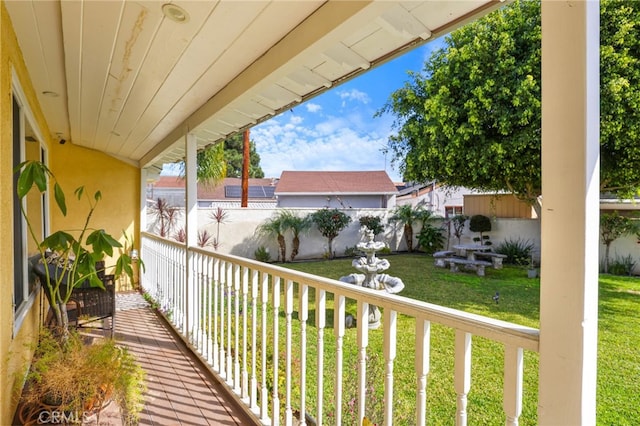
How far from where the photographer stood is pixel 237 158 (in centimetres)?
2256

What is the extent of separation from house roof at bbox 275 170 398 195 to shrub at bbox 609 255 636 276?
1195 cm

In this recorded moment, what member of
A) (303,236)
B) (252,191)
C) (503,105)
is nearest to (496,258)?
(503,105)

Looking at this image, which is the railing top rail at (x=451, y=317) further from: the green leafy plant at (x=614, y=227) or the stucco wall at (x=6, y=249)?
the green leafy plant at (x=614, y=227)

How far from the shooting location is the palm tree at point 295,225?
11.6m

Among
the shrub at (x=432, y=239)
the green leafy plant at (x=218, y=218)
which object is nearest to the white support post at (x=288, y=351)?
the green leafy plant at (x=218, y=218)

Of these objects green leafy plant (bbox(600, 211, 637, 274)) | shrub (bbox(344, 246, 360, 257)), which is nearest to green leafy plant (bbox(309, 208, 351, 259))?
shrub (bbox(344, 246, 360, 257))

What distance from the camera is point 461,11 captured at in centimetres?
148

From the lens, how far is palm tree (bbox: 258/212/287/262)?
11484 mm

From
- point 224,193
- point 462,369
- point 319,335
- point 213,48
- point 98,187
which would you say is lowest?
point 319,335

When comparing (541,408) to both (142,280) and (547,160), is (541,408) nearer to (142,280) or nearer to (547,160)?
(547,160)

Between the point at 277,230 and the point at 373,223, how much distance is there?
128 inches

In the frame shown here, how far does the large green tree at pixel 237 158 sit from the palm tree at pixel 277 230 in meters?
10.1

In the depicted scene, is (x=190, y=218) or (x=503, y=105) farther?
(x=503, y=105)

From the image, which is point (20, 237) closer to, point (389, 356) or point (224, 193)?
point (389, 356)
